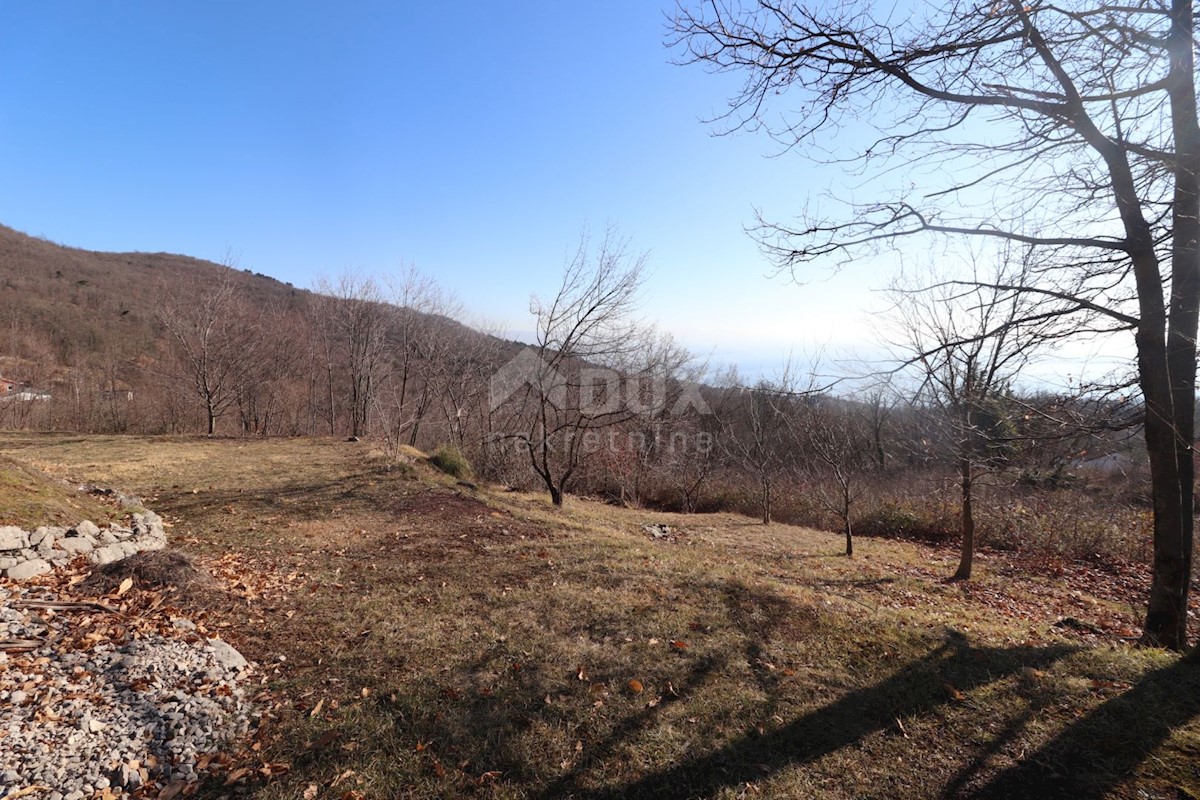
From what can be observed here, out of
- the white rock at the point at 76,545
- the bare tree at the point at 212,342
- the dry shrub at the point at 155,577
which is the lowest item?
the dry shrub at the point at 155,577

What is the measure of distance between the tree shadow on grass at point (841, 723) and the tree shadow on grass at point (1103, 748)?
1.73ft

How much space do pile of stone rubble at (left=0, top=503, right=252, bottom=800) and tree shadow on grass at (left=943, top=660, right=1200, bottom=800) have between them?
3.68 m

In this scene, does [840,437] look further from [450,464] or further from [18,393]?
[18,393]

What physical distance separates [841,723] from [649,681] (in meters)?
1.13

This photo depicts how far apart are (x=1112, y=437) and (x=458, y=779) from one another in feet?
16.7

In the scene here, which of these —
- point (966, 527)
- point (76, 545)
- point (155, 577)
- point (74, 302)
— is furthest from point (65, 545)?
point (74, 302)

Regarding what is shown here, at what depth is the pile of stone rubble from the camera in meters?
2.19

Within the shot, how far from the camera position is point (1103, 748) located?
2570 millimetres

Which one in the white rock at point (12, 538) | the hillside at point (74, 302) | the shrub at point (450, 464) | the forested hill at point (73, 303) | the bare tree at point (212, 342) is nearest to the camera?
the white rock at point (12, 538)

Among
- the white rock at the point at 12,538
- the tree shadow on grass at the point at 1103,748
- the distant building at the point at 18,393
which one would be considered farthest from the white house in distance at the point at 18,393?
the tree shadow on grass at the point at 1103,748

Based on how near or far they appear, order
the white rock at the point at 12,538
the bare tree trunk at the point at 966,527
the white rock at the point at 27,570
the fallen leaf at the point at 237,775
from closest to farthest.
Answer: the fallen leaf at the point at 237,775 < the white rock at the point at 27,570 < the white rock at the point at 12,538 < the bare tree trunk at the point at 966,527

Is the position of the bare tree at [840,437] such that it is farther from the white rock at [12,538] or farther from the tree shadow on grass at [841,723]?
the white rock at [12,538]

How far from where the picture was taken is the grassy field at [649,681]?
2434 millimetres

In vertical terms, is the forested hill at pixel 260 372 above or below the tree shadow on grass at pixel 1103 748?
above
